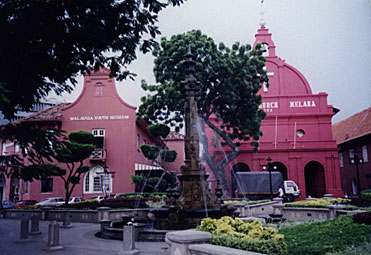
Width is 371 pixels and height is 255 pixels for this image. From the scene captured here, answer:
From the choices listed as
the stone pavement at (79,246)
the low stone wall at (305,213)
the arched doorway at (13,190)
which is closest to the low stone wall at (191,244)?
the stone pavement at (79,246)

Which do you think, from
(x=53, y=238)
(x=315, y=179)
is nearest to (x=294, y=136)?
(x=315, y=179)

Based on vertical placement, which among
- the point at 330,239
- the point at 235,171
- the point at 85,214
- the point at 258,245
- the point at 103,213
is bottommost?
the point at 85,214

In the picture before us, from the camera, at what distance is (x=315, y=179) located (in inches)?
1328

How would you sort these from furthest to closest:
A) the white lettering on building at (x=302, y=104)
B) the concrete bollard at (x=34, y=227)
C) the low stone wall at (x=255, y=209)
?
the white lettering on building at (x=302, y=104) < the low stone wall at (x=255, y=209) < the concrete bollard at (x=34, y=227)

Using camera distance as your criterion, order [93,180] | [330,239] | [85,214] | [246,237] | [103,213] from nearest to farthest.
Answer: [246,237] < [330,239] < [103,213] < [85,214] < [93,180]

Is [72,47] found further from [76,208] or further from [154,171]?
[154,171]

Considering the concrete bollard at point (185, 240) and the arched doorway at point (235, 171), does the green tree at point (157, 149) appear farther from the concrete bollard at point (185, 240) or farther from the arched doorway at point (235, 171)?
the concrete bollard at point (185, 240)

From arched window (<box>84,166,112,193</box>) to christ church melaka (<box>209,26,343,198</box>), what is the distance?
435 inches

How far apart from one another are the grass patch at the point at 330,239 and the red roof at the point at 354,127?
2513cm

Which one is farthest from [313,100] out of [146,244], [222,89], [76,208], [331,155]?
[146,244]

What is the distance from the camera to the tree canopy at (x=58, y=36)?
20.1ft

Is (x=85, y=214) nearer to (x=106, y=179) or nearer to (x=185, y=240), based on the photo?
(x=106, y=179)

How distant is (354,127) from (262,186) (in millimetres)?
13892

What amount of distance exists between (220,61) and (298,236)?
1749cm
